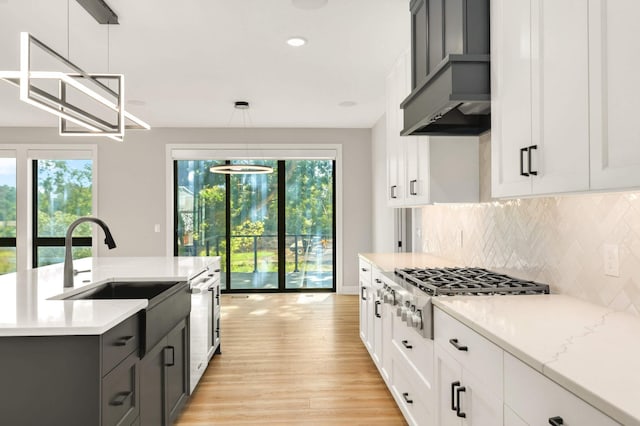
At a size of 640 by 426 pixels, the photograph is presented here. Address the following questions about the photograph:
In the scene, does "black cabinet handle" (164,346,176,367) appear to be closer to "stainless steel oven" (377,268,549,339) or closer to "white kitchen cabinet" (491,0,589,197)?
"stainless steel oven" (377,268,549,339)

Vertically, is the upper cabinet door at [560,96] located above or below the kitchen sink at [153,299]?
above

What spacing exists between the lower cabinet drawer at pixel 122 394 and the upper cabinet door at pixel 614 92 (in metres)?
1.84

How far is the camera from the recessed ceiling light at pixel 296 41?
3246mm

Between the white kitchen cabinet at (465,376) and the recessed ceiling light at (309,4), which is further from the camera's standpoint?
the recessed ceiling light at (309,4)

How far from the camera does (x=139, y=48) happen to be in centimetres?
341

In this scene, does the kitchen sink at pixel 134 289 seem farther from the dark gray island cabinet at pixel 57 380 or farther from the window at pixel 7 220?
the window at pixel 7 220

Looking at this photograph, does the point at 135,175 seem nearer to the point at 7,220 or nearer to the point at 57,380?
the point at 7,220

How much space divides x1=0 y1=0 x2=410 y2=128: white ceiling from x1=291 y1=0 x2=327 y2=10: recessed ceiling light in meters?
0.04

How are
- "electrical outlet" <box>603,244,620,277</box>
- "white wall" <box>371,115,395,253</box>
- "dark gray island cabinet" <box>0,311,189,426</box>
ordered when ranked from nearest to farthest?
"dark gray island cabinet" <box>0,311,189,426</box> < "electrical outlet" <box>603,244,620,277</box> < "white wall" <box>371,115,395,253</box>

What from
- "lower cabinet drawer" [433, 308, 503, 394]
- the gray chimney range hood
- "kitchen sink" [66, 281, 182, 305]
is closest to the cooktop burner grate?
"lower cabinet drawer" [433, 308, 503, 394]

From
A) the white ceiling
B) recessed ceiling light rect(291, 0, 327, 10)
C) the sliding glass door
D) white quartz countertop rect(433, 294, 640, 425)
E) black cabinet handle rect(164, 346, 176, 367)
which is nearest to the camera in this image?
white quartz countertop rect(433, 294, 640, 425)

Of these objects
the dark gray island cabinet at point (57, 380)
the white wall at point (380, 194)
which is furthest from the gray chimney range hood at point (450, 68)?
the white wall at point (380, 194)

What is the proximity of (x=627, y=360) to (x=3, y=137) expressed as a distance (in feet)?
25.7

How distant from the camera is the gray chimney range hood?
1.95 m
